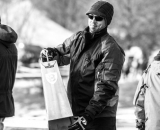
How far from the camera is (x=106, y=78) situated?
10.3ft

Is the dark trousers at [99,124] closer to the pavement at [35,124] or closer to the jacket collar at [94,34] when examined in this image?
the jacket collar at [94,34]

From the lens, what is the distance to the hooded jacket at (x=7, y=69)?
14.5ft

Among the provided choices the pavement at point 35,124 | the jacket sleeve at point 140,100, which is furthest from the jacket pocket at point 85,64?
the pavement at point 35,124

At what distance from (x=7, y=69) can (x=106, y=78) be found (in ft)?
5.51

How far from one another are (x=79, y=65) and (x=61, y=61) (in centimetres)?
39

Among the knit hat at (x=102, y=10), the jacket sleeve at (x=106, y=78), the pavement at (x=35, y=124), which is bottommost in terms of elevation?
the pavement at (x=35, y=124)

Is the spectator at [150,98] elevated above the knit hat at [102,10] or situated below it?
below

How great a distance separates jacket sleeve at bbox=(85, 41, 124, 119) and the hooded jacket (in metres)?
1.57

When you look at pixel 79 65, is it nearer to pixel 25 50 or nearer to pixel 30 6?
pixel 25 50

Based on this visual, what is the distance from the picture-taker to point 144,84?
348cm

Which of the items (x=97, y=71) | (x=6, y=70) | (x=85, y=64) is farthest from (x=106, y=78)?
(x=6, y=70)

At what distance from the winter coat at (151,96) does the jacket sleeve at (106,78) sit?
0.35 meters

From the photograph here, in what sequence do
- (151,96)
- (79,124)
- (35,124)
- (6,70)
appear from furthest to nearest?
(35,124) → (6,70) → (151,96) → (79,124)

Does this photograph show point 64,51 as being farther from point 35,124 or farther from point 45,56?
point 35,124
